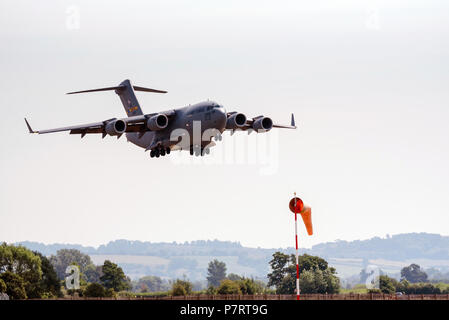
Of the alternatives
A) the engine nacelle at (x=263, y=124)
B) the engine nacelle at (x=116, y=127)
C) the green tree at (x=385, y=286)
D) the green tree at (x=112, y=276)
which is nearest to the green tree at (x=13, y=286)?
the green tree at (x=112, y=276)

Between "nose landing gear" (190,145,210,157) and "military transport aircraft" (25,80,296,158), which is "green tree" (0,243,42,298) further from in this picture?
"nose landing gear" (190,145,210,157)

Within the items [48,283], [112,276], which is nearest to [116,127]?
[48,283]

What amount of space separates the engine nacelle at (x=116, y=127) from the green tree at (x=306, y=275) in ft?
140

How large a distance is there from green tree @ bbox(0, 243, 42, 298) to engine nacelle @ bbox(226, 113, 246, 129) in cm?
3991

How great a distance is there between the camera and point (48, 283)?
284ft

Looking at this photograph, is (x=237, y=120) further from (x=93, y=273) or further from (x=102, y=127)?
(x=93, y=273)

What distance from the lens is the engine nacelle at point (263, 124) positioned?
180 feet

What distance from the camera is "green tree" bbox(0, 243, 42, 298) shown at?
84.8 m

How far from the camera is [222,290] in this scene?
71250mm

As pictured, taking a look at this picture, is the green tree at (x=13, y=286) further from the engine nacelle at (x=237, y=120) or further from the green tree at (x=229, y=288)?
the engine nacelle at (x=237, y=120)

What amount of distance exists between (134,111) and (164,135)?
1042 cm
